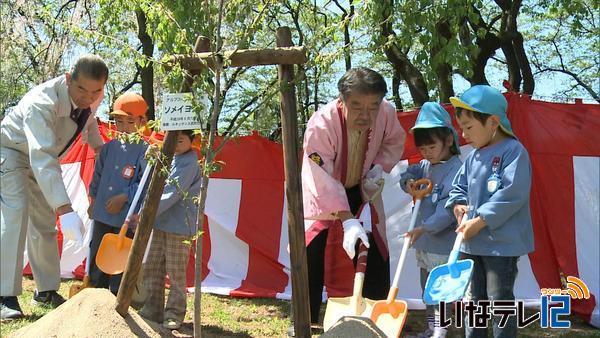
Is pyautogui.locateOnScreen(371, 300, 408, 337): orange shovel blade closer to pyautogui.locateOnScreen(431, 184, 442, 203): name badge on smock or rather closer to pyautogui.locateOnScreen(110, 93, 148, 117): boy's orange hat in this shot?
pyautogui.locateOnScreen(431, 184, 442, 203): name badge on smock

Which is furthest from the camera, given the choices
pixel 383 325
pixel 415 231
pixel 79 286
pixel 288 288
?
pixel 288 288

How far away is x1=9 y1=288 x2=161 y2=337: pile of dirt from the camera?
2.89m

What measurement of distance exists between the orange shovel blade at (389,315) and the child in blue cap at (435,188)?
0.48 metres

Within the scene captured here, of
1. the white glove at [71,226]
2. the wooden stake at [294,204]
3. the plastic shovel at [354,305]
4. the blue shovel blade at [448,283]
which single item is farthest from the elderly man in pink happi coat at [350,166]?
the white glove at [71,226]

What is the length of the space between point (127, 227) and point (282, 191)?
1846 millimetres

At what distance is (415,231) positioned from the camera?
327 cm

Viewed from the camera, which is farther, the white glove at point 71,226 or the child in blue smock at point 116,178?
the child in blue smock at point 116,178

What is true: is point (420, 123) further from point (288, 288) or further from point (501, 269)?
point (288, 288)

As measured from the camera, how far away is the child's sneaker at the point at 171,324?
11.6 feet

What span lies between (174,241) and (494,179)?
6.51 feet

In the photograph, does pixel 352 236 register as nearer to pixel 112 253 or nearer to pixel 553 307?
pixel 112 253

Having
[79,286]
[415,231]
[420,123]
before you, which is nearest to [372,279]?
[415,231]

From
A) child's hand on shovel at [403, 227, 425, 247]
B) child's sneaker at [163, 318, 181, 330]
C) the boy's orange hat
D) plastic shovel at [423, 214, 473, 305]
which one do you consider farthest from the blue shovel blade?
the boy's orange hat

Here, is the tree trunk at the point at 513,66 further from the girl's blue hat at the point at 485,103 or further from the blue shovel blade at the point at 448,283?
the blue shovel blade at the point at 448,283
